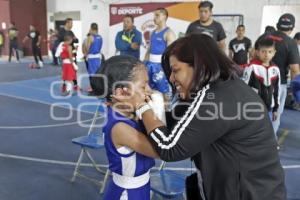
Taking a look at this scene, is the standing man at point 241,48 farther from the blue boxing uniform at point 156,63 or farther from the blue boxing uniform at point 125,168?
the blue boxing uniform at point 125,168

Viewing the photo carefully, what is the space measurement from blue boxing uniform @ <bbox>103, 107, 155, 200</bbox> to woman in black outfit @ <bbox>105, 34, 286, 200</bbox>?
270 mm

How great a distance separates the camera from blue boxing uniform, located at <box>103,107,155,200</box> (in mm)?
1502

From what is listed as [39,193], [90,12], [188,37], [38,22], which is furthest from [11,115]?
[38,22]

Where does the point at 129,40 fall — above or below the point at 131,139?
above

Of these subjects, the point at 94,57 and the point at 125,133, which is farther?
the point at 94,57

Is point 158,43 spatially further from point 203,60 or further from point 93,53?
point 203,60

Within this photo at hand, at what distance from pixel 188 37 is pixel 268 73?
2.65m

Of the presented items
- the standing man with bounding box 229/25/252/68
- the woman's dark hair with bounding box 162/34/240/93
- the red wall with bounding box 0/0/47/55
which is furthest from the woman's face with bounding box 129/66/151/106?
the red wall with bounding box 0/0/47/55

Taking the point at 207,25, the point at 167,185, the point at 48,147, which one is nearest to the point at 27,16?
the point at 207,25

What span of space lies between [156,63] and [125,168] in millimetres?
3779

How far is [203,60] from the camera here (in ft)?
3.77

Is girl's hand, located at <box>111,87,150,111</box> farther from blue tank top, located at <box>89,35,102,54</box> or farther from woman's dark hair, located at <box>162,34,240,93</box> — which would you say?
blue tank top, located at <box>89,35,102,54</box>

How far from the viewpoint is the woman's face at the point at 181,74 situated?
A: 3.95ft

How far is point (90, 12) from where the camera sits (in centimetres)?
1511
